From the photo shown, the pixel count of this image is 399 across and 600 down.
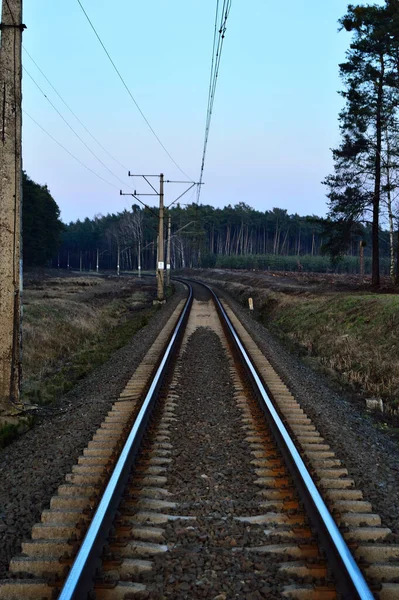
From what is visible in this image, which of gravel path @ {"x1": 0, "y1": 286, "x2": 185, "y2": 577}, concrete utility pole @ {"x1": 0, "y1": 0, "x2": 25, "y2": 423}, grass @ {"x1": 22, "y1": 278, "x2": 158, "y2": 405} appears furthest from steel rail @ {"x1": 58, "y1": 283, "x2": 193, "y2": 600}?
grass @ {"x1": 22, "y1": 278, "x2": 158, "y2": 405}

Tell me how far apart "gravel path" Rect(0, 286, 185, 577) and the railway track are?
0.66 ft

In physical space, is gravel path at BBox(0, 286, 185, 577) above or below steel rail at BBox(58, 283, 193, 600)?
below

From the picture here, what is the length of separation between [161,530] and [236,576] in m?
0.78

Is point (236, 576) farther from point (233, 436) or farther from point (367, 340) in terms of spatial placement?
point (367, 340)

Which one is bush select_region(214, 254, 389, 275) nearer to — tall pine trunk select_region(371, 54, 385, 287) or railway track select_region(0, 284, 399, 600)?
tall pine trunk select_region(371, 54, 385, 287)

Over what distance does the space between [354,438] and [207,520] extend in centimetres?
319

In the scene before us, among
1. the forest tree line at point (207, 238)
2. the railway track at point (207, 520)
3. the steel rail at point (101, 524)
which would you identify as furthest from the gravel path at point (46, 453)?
the forest tree line at point (207, 238)

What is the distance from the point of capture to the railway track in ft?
10.6

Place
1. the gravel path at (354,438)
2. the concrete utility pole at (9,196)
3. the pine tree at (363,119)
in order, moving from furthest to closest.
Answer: the pine tree at (363,119) → the concrete utility pole at (9,196) → the gravel path at (354,438)

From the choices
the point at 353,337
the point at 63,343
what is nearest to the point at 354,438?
the point at 353,337

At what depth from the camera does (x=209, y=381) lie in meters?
9.41

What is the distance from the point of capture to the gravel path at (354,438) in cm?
480

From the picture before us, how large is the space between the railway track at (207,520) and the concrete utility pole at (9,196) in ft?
5.83

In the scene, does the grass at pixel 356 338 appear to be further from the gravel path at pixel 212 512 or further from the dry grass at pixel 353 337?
the gravel path at pixel 212 512
